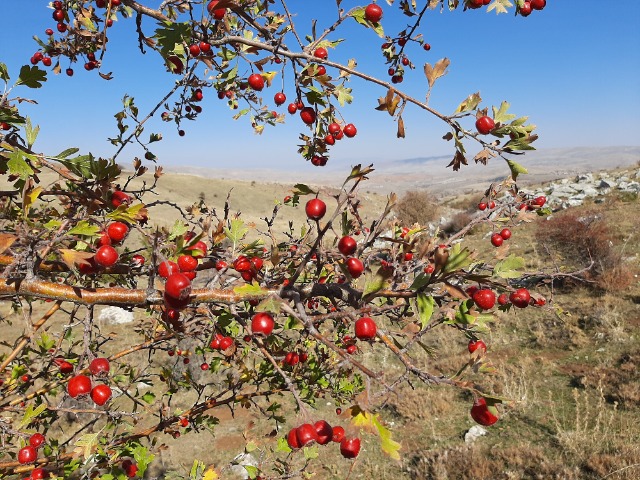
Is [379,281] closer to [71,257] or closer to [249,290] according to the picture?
[249,290]

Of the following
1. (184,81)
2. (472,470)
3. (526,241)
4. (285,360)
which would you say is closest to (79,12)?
(184,81)

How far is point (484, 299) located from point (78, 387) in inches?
64.8

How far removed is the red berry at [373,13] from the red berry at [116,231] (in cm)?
148

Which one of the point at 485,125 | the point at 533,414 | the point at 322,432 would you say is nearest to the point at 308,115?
the point at 485,125

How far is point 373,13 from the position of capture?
1.84m

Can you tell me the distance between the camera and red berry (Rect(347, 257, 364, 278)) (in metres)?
1.27

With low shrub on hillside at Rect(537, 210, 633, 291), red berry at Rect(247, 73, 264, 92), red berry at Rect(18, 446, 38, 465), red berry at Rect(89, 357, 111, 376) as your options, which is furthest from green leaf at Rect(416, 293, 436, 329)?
low shrub on hillside at Rect(537, 210, 633, 291)

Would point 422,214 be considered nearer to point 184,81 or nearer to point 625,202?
point 625,202

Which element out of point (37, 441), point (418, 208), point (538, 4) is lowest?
point (418, 208)

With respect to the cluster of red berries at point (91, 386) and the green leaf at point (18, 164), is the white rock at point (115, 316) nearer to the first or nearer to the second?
the cluster of red berries at point (91, 386)

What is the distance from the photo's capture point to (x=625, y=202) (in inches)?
702

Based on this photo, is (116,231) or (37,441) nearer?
(116,231)

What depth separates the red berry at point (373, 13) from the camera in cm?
181

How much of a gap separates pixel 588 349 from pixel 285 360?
796cm
